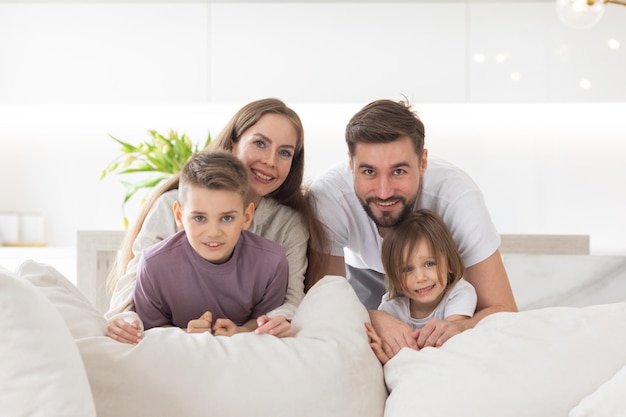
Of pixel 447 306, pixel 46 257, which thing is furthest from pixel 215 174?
pixel 46 257

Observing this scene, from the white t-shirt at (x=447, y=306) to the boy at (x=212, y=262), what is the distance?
1.05 feet

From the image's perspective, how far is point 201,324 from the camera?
169cm

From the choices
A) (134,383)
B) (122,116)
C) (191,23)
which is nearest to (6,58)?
(122,116)

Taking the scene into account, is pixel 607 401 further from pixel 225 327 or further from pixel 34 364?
pixel 34 364

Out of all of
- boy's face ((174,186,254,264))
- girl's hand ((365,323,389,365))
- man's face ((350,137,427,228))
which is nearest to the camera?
girl's hand ((365,323,389,365))

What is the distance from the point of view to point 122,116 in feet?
16.0

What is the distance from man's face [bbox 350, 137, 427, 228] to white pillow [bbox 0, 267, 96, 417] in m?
1.04

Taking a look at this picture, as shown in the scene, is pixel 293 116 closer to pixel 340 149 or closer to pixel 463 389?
pixel 463 389

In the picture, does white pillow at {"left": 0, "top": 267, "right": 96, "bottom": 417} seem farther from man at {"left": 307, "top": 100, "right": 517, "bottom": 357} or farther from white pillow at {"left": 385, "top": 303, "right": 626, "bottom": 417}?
man at {"left": 307, "top": 100, "right": 517, "bottom": 357}

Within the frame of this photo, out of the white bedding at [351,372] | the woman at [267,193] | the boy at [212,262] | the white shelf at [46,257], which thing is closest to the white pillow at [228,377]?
the white bedding at [351,372]

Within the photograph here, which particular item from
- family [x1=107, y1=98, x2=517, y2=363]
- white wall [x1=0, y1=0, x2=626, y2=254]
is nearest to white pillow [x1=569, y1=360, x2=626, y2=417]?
family [x1=107, y1=98, x2=517, y2=363]

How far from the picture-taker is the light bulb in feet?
9.50

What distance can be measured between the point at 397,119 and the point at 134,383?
1.01 metres

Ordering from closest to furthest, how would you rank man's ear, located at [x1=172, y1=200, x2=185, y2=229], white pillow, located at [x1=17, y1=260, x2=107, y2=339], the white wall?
white pillow, located at [x1=17, y1=260, x2=107, y2=339], man's ear, located at [x1=172, y1=200, x2=185, y2=229], the white wall
